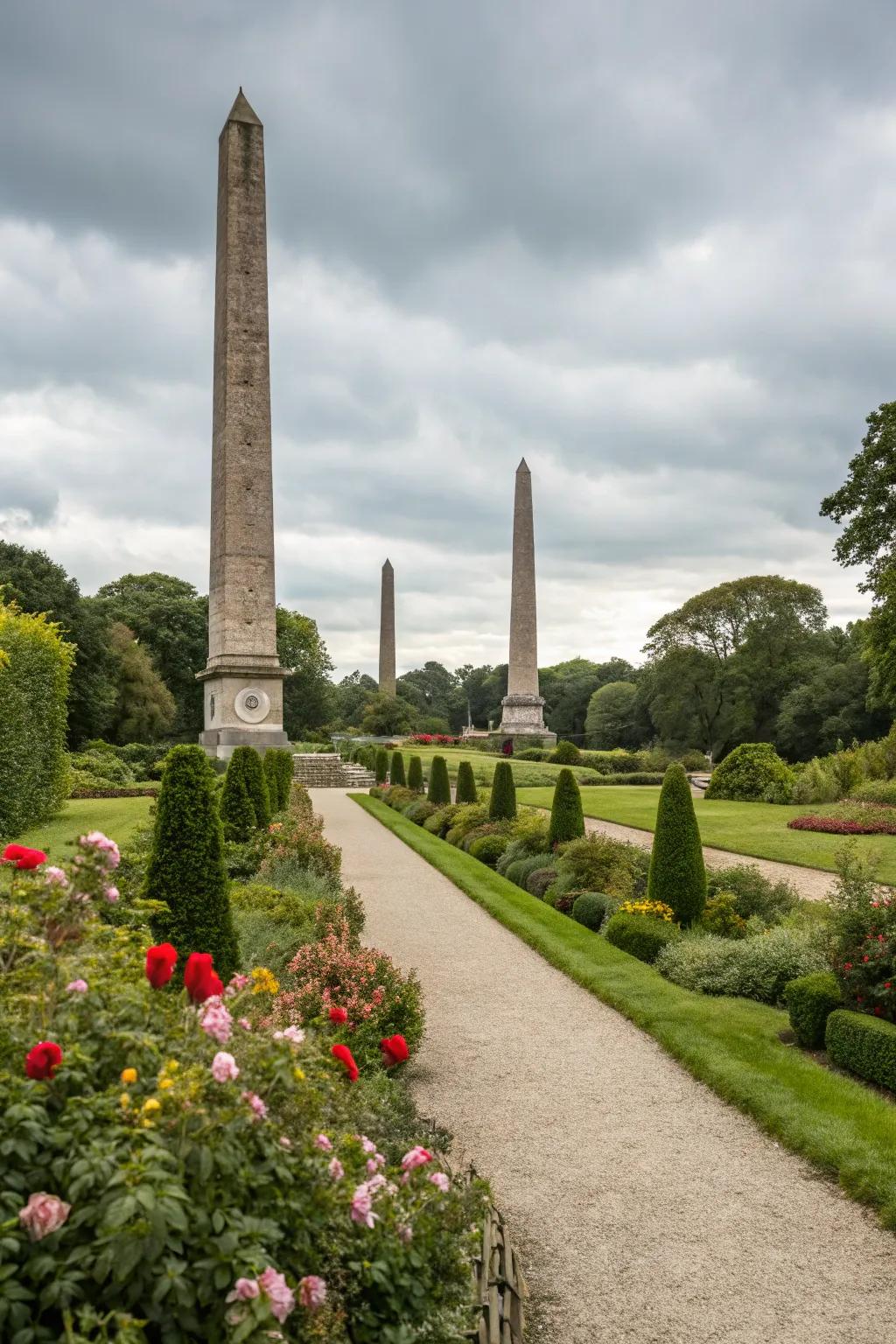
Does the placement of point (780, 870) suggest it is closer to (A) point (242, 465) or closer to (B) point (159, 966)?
(B) point (159, 966)

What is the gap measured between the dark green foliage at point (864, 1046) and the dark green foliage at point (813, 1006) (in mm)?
159

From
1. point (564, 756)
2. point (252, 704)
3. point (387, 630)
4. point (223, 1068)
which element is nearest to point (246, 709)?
point (252, 704)

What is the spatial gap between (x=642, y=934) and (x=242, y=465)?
2000 cm

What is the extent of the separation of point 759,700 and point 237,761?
44.8 meters

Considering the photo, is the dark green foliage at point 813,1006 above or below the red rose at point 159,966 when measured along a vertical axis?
below

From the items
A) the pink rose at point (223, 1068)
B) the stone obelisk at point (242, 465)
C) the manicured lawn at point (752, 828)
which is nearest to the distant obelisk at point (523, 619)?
the manicured lawn at point (752, 828)

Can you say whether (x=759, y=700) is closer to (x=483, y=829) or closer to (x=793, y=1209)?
(x=483, y=829)

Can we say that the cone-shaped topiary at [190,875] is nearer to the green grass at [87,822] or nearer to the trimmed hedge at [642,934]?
the trimmed hedge at [642,934]

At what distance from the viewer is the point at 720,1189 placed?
503 cm

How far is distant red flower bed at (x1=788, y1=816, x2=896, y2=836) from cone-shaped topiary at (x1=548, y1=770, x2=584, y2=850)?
7.17 m

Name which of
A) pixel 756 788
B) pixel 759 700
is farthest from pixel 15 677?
pixel 759 700

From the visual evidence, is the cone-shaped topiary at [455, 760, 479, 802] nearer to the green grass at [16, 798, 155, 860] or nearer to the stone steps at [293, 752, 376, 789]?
the green grass at [16, 798, 155, 860]

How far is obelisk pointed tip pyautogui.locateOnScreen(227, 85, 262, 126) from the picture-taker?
25.9m

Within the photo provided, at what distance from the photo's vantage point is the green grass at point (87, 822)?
1603 centimetres
